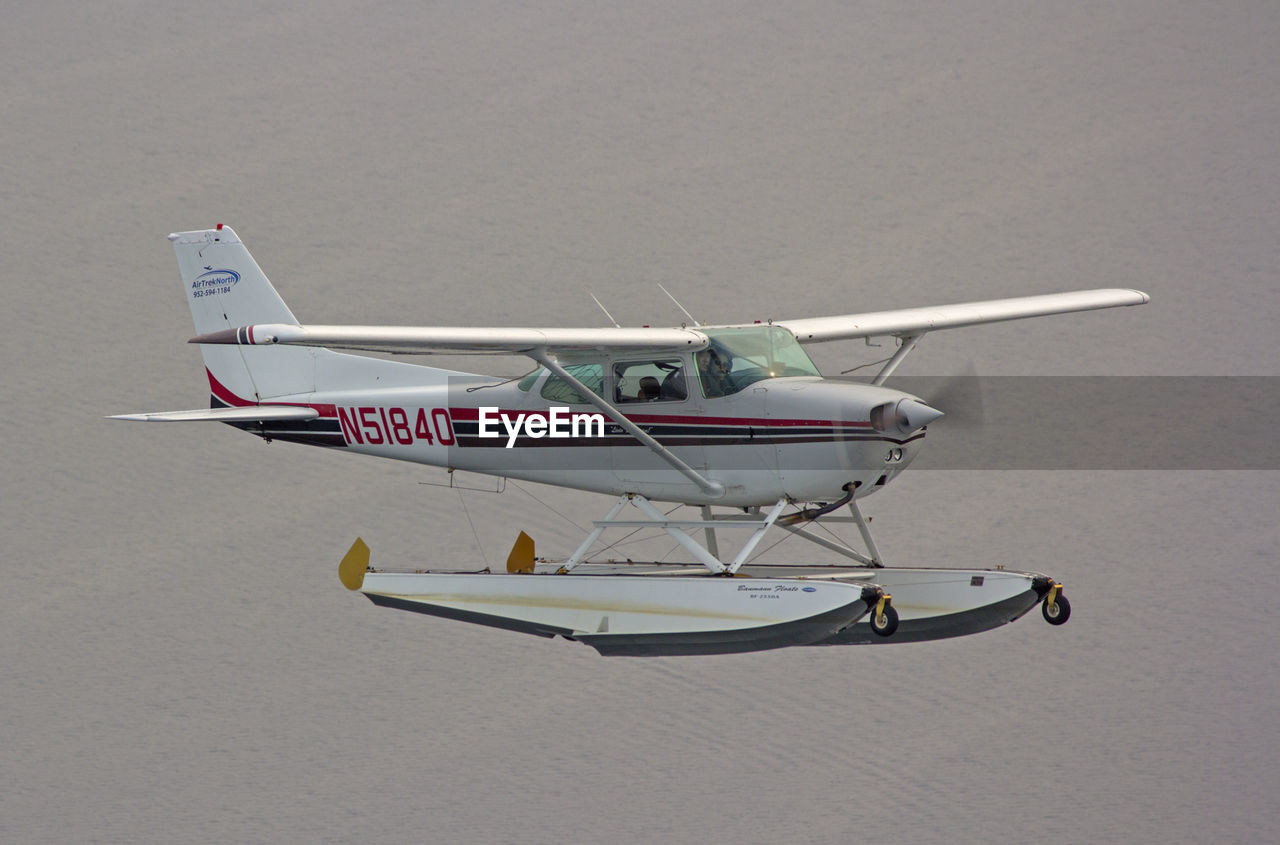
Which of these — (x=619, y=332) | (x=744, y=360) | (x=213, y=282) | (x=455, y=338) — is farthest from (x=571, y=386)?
(x=213, y=282)

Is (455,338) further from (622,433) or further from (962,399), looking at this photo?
(962,399)

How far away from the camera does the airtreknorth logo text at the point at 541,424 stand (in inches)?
546

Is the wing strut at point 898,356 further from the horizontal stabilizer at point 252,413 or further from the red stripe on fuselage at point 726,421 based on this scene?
the horizontal stabilizer at point 252,413

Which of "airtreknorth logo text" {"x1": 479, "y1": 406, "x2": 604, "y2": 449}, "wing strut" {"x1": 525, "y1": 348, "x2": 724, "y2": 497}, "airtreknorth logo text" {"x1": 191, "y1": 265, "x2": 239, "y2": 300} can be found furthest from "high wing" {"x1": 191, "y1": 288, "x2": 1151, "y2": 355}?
"airtreknorth logo text" {"x1": 191, "y1": 265, "x2": 239, "y2": 300}

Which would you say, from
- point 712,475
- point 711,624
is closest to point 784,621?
point 711,624

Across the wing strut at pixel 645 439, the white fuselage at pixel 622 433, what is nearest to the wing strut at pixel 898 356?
the white fuselage at pixel 622 433

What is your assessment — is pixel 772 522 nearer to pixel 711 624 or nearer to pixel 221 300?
pixel 711 624

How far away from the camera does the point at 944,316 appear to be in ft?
48.4

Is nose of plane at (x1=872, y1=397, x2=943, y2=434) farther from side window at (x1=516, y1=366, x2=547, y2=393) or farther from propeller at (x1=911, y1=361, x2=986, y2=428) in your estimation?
side window at (x1=516, y1=366, x2=547, y2=393)

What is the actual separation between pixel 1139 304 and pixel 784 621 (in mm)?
5493

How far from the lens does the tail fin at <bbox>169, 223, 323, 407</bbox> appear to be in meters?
15.1

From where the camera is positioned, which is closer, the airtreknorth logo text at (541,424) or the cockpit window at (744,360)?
the cockpit window at (744,360)

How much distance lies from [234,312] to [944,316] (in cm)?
624

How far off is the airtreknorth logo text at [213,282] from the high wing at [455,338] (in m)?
2.46
